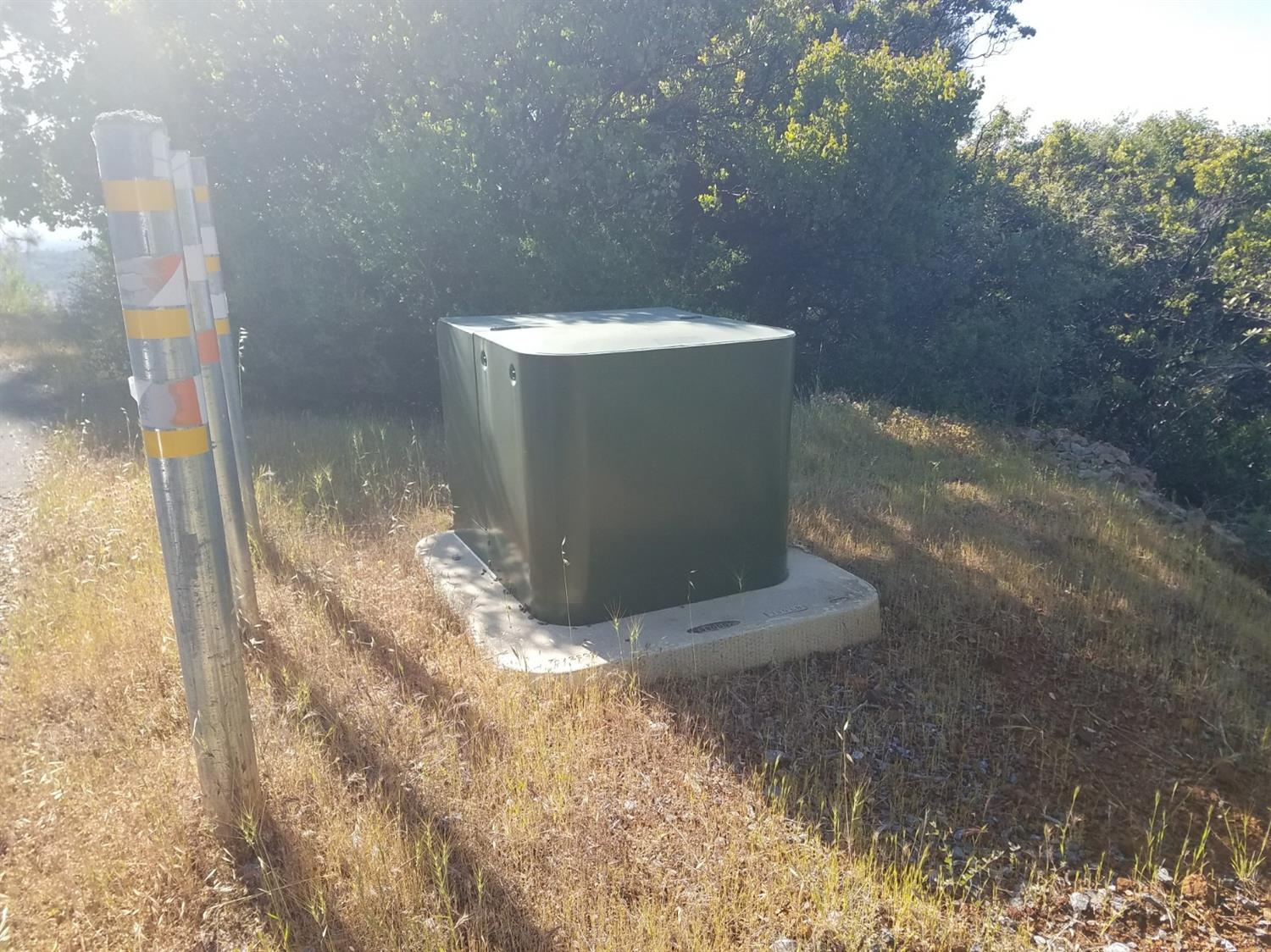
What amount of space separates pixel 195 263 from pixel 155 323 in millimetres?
1904

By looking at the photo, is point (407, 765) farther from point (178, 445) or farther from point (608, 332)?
point (608, 332)

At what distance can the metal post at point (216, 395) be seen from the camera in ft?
13.0

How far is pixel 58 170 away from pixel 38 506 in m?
7.44

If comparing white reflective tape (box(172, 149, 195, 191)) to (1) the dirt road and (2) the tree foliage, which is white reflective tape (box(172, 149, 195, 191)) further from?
(2) the tree foliage

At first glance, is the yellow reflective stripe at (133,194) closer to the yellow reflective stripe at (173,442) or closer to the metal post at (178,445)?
the metal post at (178,445)

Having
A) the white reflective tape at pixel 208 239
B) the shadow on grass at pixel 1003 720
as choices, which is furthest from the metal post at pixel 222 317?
the shadow on grass at pixel 1003 720

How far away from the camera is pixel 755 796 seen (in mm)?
2943

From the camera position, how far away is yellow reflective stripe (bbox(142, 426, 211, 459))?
2.39 metres

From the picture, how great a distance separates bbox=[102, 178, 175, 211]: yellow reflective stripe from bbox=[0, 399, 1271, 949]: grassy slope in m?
1.73

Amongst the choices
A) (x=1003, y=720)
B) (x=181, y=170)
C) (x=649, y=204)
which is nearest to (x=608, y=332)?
(x=181, y=170)

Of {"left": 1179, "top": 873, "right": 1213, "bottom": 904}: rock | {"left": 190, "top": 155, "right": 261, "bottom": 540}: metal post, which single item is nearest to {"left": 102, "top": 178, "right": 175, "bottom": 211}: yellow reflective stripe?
{"left": 190, "top": 155, "right": 261, "bottom": 540}: metal post

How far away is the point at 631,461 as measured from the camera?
3.69 m

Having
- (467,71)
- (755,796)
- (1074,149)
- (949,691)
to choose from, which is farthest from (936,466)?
(1074,149)

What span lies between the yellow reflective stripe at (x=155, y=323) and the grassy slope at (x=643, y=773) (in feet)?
4.66
